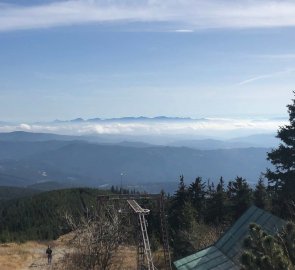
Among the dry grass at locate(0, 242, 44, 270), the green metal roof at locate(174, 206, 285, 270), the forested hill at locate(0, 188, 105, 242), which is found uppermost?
the green metal roof at locate(174, 206, 285, 270)

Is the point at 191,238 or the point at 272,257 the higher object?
the point at 272,257

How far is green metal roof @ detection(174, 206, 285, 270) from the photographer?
2427cm

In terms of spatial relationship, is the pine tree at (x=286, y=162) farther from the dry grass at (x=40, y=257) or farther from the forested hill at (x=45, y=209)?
the forested hill at (x=45, y=209)

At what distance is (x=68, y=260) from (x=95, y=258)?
700cm

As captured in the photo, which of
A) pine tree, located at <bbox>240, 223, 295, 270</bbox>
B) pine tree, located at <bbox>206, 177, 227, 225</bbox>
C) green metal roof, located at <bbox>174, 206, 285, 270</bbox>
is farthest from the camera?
pine tree, located at <bbox>206, 177, 227, 225</bbox>

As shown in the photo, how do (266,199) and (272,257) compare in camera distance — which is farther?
(266,199)

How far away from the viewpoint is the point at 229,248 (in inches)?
1020

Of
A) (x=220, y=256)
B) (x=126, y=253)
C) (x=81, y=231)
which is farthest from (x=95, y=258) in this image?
(x=126, y=253)

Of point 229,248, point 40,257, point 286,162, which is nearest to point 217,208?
point 286,162

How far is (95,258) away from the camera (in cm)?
3102

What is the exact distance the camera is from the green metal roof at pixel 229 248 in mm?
24266

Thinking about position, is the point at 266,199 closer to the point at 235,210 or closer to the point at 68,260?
the point at 235,210

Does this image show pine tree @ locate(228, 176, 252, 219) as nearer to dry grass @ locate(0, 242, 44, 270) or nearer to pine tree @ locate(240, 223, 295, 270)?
dry grass @ locate(0, 242, 44, 270)

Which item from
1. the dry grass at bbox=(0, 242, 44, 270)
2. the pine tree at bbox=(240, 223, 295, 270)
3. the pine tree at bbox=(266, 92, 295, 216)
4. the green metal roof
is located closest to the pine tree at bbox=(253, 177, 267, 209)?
the pine tree at bbox=(266, 92, 295, 216)
